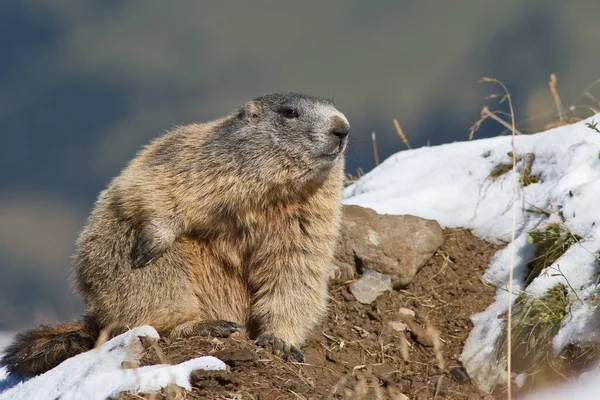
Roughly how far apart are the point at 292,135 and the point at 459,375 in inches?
90.7

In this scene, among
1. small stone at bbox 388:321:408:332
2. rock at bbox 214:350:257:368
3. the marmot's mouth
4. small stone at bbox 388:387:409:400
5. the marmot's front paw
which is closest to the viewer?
rock at bbox 214:350:257:368

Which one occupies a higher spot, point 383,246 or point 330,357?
point 383,246

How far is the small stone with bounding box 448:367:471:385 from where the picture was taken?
6.12 metres

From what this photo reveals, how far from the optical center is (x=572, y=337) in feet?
17.7

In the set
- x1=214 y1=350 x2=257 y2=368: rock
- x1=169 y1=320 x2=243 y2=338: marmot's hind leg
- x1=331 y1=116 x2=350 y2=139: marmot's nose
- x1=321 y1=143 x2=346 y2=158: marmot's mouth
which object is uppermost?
x1=331 y1=116 x2=350 y2=139: marmot's nose

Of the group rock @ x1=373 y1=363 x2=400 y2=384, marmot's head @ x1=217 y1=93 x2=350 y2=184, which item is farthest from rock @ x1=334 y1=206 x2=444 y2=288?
marmot's head @ x1=217 y1=93 x2=350 y2=184

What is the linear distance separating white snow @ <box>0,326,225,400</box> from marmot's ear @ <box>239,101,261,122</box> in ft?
5.97

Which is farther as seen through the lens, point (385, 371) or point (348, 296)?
point (348, 296)

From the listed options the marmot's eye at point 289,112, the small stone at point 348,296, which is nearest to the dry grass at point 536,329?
the small stone at point 348,296

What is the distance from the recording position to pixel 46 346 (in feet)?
20.5

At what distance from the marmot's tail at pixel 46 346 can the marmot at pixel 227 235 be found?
1 cm

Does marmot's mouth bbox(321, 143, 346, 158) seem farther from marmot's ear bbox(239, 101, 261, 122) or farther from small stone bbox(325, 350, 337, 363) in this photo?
small stone bbox(325, 350, 337, 363)

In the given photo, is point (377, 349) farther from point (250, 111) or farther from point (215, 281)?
point (250, 111)

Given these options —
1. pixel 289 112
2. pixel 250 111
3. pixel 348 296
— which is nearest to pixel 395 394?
pixel 348 296
